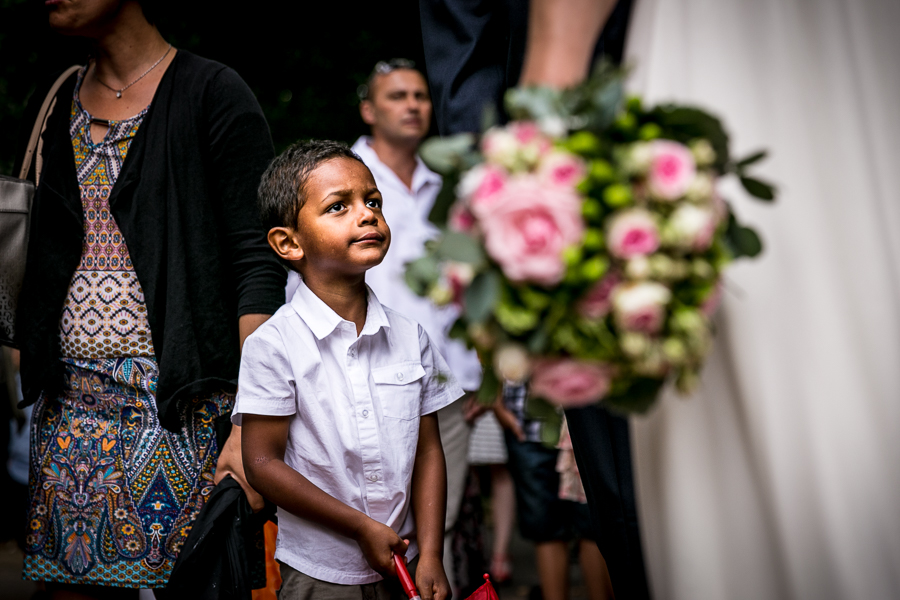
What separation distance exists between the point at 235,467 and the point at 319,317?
0.46 metres

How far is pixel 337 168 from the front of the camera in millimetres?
2119

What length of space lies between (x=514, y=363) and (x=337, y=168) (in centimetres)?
114

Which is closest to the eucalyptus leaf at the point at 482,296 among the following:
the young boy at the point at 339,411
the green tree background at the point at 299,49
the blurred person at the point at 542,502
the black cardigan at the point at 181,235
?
the young boy at the point at 339,411

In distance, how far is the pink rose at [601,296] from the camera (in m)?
1.10

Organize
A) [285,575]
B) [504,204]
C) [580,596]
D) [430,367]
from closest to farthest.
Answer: [504,204], [285,575], [430,367], [580,596]

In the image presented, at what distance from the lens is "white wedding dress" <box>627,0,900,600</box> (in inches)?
52.8

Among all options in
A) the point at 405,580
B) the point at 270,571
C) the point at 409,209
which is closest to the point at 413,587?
the point at 405,580

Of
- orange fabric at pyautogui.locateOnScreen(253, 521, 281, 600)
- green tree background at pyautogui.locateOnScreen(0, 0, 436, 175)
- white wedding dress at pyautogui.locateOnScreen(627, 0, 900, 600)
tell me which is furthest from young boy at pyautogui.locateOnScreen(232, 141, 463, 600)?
green tree background at pyautogui.locateOnScreen(0, 0, 436, 175)

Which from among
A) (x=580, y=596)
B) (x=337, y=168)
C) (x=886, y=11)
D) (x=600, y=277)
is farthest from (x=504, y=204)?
(x=580, y=596)

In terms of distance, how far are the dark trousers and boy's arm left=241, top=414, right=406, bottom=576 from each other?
1.55 feet

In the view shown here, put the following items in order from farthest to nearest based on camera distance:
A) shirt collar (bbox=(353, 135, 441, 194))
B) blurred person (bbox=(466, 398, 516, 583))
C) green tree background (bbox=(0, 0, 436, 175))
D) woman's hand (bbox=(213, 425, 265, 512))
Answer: green tree background (bbox=(0, 0, 436, 175)), blurred person (bbox=(466, 398, 516, 583)), shirt collar (bbox=(353, 135, 441, 194)), woman's hand (bbox=(213, 425, 265, 512))

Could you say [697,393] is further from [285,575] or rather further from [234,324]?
[234,324]

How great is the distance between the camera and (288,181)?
2.15 meters

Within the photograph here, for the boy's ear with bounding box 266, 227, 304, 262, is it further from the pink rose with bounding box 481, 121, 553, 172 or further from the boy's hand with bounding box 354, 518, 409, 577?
the pink rose with bounding box 481, 121, 553, 172
